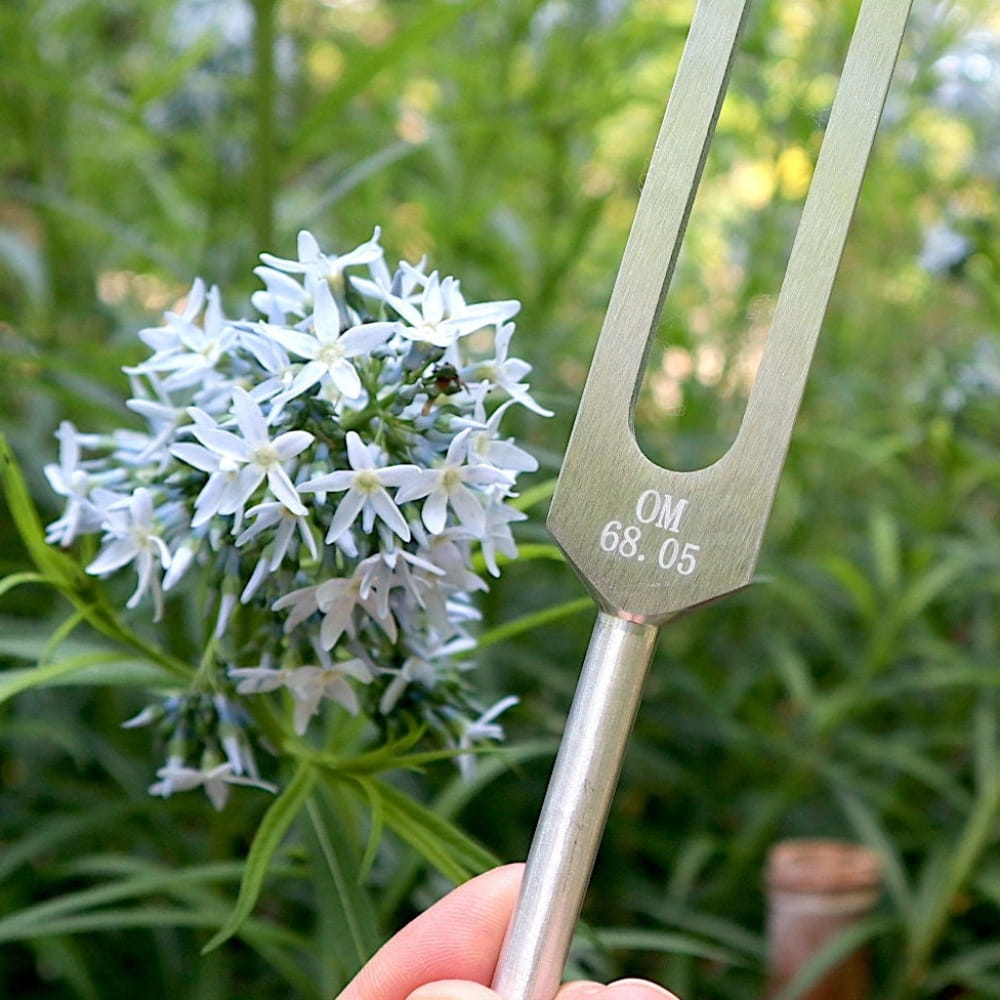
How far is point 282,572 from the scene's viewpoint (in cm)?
52

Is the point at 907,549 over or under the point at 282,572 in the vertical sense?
A: over

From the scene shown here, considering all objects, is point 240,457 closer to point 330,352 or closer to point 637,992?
point 330,352

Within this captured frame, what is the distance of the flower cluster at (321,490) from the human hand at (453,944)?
4.2 inches

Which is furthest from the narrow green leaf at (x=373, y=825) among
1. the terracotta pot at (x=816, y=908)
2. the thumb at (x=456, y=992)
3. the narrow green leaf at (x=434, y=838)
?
the terracotta pot at (x=816, y=908)

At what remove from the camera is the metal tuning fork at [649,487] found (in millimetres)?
429

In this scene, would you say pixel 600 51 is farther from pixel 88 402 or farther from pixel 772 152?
pixel 88 402

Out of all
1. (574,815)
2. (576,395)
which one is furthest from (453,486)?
(576,395)

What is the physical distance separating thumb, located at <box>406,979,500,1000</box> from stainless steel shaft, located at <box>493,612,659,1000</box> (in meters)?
0.02

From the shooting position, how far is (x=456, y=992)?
0.41m

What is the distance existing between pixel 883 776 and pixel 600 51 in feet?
2.74

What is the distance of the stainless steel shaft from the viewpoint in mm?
424

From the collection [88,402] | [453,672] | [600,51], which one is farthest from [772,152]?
[453,672]

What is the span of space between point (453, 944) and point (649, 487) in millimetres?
187

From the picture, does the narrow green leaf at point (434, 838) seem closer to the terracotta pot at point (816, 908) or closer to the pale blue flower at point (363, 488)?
the pale blue flower at point (363, 488)
